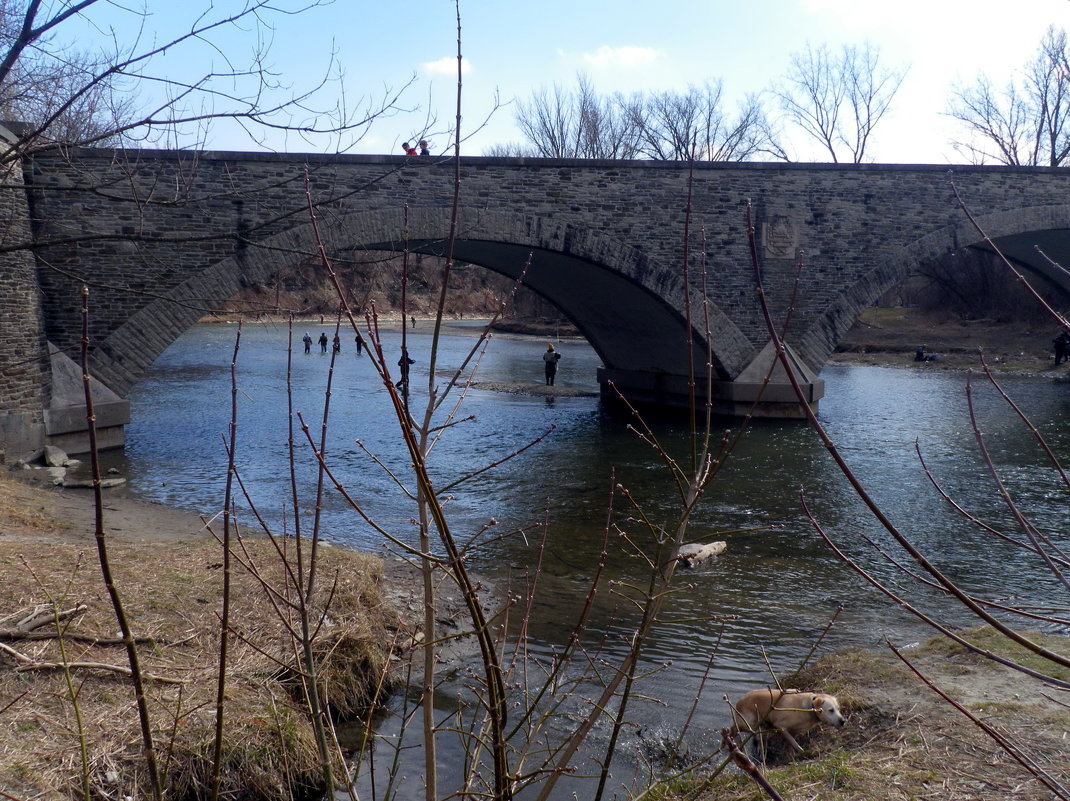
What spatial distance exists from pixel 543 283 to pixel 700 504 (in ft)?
35.7

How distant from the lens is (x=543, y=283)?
2125 centimetres

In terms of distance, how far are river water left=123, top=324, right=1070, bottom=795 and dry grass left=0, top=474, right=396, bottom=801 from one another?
1053 mm

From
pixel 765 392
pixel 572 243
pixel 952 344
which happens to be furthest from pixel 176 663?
pixel 952 344

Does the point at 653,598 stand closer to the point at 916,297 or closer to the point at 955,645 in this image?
the point at 955,645

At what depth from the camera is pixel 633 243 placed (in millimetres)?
17031

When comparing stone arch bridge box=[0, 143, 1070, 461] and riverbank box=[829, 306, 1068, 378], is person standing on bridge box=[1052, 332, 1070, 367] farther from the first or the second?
stone arch bridge box=[0, 143, 1070, 461]

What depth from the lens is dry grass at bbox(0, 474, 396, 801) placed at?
3830 mm

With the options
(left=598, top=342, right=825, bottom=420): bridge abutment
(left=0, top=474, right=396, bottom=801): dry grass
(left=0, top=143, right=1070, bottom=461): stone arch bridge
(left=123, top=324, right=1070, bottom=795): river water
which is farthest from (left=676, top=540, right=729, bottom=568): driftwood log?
(left=598, top=342, right=825, bottom=420): bridge abutment

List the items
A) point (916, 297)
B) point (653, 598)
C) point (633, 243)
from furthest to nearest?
1. point (916, 297)
2. point (633, 243)
3. point (653, 598)

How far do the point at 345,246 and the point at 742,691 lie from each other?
10783 millimetres

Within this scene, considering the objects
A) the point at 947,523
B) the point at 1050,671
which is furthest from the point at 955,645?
the point at 947,523

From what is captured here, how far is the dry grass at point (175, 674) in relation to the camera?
12.6 ft

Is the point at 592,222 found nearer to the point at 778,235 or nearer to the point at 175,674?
the point at 778,235

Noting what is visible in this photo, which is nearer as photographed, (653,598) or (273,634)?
(653,598)
